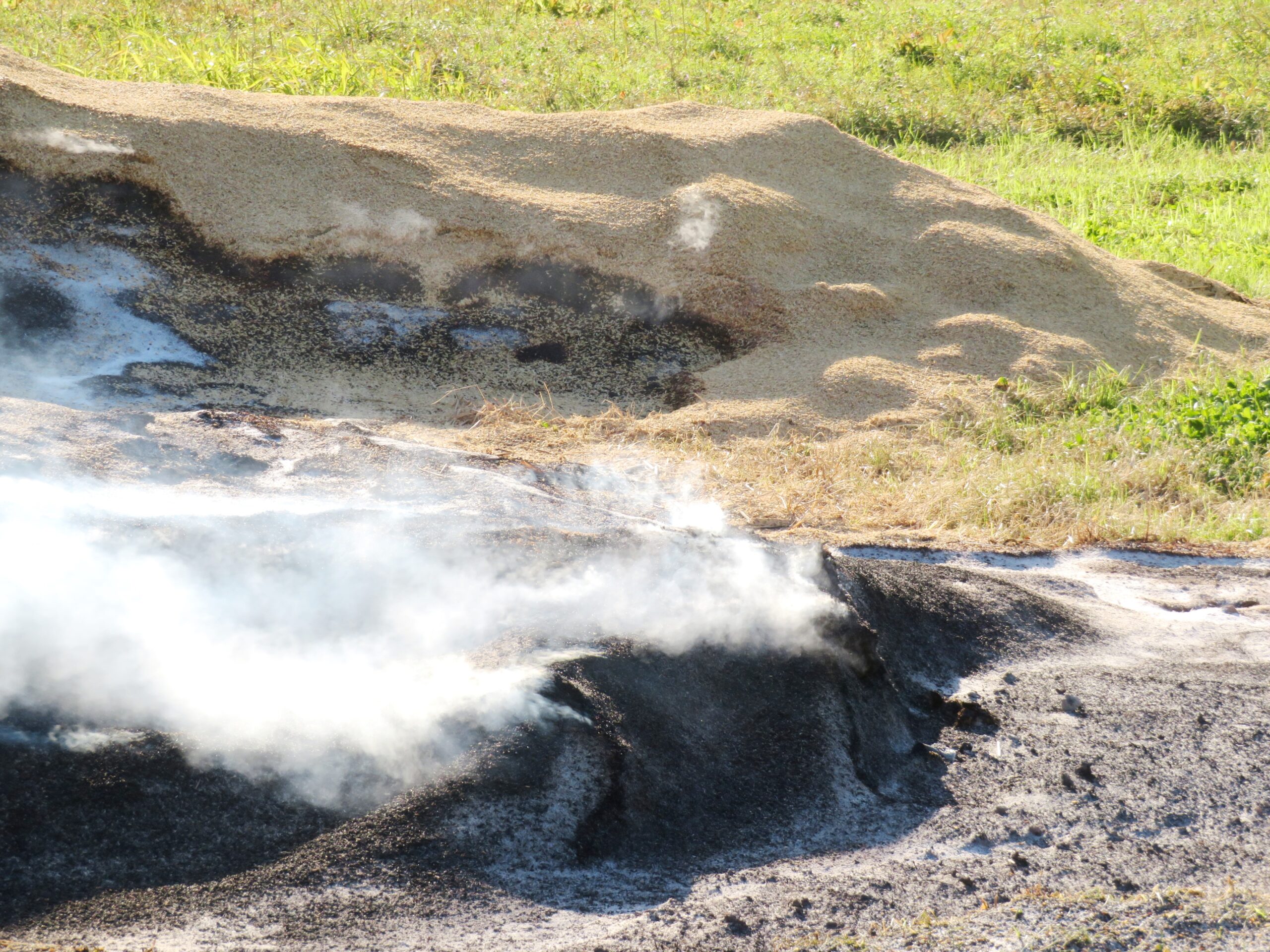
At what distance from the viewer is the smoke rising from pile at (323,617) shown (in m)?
1.97

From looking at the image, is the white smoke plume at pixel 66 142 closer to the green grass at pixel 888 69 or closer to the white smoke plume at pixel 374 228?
the white smoke plume at pixel 374 228

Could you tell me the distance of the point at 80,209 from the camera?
4422 millimetres

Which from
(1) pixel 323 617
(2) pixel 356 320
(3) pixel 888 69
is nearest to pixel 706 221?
(2) pixel 356 320

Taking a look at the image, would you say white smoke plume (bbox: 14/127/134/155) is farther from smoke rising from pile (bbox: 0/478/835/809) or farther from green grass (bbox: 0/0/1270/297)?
green grass (bbox: 0/0/1270/297)

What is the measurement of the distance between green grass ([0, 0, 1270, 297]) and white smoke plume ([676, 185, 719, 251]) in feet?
10.6

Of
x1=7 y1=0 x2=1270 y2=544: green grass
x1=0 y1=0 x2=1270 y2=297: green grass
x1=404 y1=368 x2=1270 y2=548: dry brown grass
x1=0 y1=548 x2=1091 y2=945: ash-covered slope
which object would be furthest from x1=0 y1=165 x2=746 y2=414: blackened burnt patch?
x1=0 y1=0 x2=1270 y2=297: green grass

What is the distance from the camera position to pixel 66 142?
14.6 feet

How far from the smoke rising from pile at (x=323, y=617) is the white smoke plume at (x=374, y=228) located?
1999 millimetres

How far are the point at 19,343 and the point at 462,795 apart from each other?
289cm

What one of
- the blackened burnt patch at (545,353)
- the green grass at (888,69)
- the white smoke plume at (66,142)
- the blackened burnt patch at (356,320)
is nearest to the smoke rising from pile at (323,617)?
the blackened burnt patch at (356,320)

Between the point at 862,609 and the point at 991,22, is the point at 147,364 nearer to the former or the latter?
the point at 862,609

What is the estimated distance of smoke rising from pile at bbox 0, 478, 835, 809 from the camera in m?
1.97

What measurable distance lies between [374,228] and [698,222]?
1.42m

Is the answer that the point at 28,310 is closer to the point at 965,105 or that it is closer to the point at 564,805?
the point at 564,805
